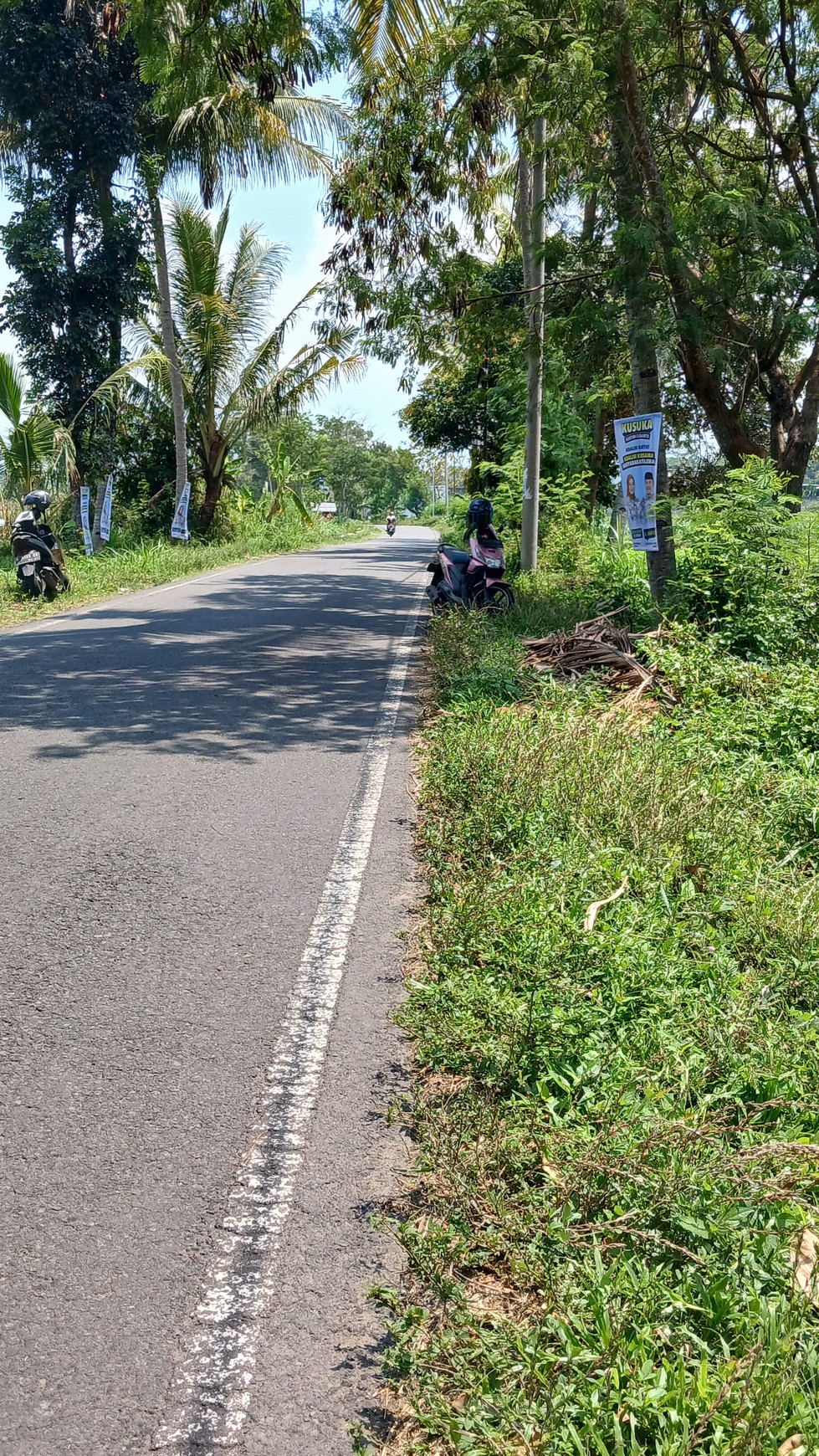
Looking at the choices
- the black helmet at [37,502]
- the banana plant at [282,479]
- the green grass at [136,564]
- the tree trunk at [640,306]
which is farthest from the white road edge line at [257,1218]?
the banana plant at [282,479]

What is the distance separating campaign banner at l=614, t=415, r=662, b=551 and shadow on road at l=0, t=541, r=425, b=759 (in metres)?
2.56

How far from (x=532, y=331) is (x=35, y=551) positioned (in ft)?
24.5

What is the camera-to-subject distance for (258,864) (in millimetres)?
5078

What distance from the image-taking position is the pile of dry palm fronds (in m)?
8.14

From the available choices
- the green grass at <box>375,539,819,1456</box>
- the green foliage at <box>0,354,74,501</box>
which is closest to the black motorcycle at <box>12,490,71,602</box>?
the green foliage at <box>0,354,74,501</box>

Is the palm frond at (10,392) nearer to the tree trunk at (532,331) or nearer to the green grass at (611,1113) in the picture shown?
the tree trunk at (532,331)

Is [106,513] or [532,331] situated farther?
[106,513]

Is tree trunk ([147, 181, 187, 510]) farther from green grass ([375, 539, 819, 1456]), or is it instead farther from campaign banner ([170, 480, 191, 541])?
green grass ([375, 539, 819, 1456])

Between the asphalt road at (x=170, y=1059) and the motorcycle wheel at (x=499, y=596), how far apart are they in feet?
16.5

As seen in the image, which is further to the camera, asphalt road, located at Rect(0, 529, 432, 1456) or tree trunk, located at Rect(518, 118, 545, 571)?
tree trunk, located at Rect(518, 118, 545, 571)

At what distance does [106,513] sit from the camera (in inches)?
903

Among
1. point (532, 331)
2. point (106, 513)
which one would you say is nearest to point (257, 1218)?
point (532, 331)

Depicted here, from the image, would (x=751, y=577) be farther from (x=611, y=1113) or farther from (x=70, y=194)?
(x=70, y=194)

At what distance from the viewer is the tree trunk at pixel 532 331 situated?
11.6 metres
